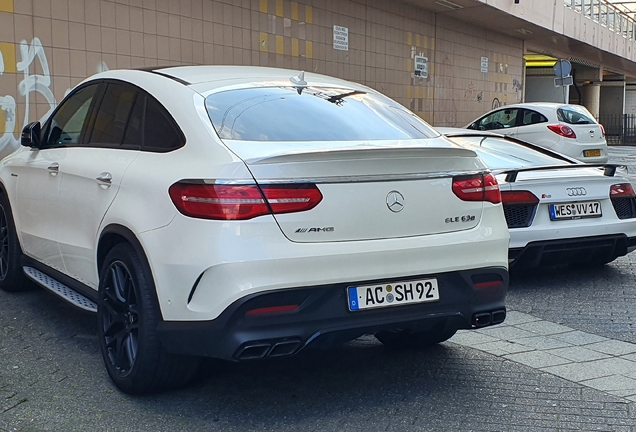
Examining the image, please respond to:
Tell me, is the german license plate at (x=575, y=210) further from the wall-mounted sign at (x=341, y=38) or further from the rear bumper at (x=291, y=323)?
the wall-mounted sign at (x=341, y=38)

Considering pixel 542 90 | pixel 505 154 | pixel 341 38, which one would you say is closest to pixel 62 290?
pixel 505 154

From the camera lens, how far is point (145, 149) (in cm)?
402

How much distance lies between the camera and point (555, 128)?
53.9 feet

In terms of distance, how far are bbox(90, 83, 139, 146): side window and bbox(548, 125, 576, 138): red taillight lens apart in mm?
13306

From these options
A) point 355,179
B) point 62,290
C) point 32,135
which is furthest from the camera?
point 32,135

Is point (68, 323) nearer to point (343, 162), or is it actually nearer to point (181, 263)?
point (181, 263)

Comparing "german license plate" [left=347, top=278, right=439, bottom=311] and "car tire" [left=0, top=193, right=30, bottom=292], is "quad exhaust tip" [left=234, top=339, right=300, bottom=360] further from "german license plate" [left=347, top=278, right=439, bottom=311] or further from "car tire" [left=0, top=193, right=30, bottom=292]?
"car tire" [left=0, top=193, right=30, bottom=292]

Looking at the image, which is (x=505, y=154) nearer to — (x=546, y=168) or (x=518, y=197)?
(x=546, y=168)

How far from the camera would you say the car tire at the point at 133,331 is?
143 inches

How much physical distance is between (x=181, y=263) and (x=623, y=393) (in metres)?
2.36

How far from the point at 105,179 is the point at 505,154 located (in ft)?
14.2

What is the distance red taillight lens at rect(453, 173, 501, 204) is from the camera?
3.88 metres


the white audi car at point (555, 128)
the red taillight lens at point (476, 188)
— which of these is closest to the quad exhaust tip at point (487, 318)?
the red taillight lens at point (476, 188)

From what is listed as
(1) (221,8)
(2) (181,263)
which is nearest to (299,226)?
(2) (181,263)
